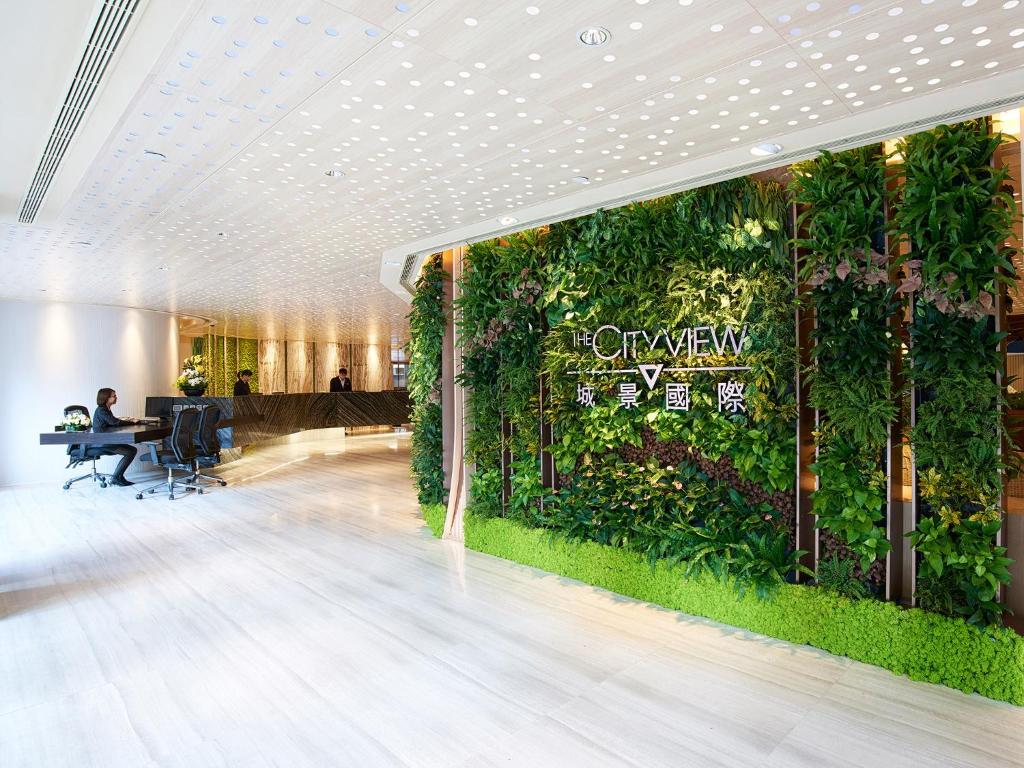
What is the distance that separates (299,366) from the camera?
64.8 ft

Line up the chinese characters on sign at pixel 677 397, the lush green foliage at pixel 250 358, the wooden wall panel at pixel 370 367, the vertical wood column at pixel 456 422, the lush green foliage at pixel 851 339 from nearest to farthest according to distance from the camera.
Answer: the lush green foliage at pixel 851 339 → the chinese characters on sign at pixel 677 397 → the vertical wood column at pixel 456 422 → the lush green foliage at pixel 250 358 → the wooden wall panel at pixel 370 367

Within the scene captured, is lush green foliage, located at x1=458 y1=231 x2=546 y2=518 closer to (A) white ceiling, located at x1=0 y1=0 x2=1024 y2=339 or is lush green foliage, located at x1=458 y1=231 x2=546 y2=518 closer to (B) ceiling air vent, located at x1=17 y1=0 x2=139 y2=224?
(A) white ceiling, located at x1=0 y1=0 x2=1024 y2=339

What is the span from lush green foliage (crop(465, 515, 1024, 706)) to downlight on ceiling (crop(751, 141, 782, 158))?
8.85 feet

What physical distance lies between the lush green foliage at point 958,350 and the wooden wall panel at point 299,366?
61.1 ft

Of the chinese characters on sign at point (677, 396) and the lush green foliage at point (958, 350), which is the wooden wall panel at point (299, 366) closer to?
the chinese characters on sign at point (677, 396)

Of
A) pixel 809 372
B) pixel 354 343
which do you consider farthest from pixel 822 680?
pixel 354 343

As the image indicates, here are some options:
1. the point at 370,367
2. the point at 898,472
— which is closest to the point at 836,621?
the point at 898,472

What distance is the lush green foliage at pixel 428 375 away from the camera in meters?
6.47

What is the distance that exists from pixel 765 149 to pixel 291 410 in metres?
13.3

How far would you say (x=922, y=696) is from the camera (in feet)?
10.5

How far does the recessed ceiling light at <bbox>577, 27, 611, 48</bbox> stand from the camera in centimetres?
239

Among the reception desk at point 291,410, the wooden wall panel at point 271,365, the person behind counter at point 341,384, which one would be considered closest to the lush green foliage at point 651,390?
the reception desk at point 291,410

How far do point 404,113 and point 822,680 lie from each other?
3830mm

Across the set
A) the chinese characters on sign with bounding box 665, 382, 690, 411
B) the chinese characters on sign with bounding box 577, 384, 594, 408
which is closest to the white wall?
the chinese characters on sign with bounding box 577, 384, 594, 408
